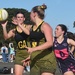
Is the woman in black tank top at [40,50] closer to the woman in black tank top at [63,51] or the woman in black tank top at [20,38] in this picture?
the woman in black tank top at [20,38]

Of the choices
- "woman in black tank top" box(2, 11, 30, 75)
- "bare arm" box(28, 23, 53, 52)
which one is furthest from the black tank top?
"bare arm" box(28, 23, 53, 52)

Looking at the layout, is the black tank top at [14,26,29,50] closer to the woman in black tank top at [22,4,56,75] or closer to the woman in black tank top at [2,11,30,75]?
the woman in black tank top at [2,11,30,75]

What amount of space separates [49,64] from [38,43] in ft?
1.38

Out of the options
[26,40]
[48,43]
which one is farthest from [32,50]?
[26,40]

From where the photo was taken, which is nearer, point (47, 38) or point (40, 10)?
point (47, 38)

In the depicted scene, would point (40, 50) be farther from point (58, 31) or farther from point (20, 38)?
Answer: point (58, 31)

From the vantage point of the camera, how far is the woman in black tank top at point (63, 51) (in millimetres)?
8055

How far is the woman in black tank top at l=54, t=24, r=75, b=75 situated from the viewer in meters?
8.05

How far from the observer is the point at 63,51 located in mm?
8055

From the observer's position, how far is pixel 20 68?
7.60 meters

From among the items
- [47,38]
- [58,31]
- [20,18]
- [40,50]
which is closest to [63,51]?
[58,31]

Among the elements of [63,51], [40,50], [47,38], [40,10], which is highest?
[40,10]

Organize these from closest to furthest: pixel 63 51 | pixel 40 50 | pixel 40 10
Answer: pixel 40 50 → pixel 40 10 → pixel 63 51

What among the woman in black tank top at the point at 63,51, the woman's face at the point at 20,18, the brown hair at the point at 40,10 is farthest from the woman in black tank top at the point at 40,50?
the woman in black tank top at the point at 63,51
